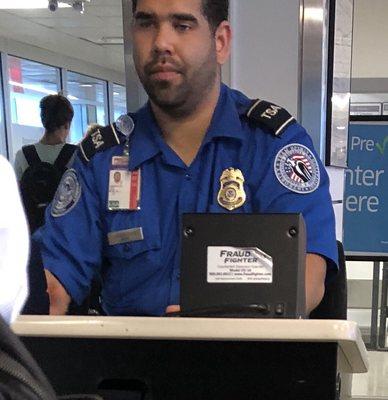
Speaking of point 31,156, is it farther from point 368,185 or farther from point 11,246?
point 11,246

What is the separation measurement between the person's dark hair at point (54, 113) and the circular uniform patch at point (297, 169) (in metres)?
2.30

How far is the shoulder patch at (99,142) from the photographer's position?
1244 mm

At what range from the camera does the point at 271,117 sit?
1184mm

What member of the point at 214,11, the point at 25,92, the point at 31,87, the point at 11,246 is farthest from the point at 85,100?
the point at 11,246

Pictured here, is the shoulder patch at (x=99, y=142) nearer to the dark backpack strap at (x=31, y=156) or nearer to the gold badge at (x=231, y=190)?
the gold badge at (x=231, y=190)

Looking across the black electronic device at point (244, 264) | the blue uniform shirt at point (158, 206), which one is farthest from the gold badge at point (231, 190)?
the black electronic device at point (244, 264)

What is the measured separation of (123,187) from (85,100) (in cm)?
994

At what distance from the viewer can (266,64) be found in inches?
71.9

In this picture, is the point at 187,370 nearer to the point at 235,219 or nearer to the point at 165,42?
the point at 235,219

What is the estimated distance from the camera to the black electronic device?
0.64m

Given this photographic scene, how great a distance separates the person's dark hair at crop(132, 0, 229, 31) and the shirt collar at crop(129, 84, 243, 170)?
0.49ft

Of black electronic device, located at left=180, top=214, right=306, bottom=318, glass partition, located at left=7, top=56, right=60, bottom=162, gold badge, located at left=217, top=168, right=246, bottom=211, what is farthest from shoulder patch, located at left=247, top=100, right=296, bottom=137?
glass partition, located at left=7, top=56, right=60, bottom=162

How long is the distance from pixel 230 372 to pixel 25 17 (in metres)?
6.66

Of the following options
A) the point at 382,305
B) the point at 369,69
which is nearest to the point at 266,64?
the point at 382,305
